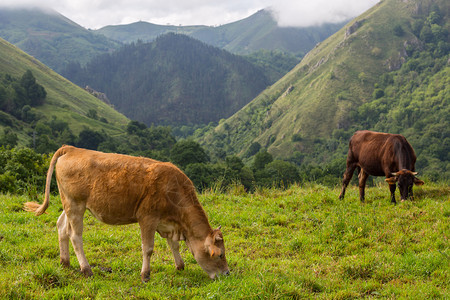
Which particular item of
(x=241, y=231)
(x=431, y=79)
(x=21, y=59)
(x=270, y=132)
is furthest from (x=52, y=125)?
(x=431, y=79)

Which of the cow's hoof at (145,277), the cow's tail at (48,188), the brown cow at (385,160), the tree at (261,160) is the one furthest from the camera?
the tree at (261,160)

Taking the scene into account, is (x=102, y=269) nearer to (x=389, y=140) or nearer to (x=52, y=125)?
(x=389, y=140)

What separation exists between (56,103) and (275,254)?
132739 mm

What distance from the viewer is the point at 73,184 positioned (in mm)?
5996

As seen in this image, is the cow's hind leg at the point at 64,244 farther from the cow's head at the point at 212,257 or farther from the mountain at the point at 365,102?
the mountain at the point at 365,102

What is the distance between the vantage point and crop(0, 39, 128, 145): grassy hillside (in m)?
108

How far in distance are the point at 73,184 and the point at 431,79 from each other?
182 metres

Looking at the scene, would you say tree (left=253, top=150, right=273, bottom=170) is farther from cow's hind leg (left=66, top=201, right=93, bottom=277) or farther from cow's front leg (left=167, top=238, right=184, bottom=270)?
cow's hind leg (left=66, top=201, right=93, bottom=277)

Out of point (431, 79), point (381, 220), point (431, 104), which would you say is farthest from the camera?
point (431, 79)

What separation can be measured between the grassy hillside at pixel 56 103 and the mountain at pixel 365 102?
4537 cm

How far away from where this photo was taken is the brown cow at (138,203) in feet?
19.1

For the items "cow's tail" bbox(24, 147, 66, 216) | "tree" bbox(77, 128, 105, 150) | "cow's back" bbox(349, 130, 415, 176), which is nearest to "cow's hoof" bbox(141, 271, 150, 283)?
"cow's tail" bbox(24, 147, 66, 216)

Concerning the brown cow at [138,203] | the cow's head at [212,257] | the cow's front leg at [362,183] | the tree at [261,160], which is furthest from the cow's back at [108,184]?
the tree at [261,160]

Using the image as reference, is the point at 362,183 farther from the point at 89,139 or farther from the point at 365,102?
the point at 365,102
